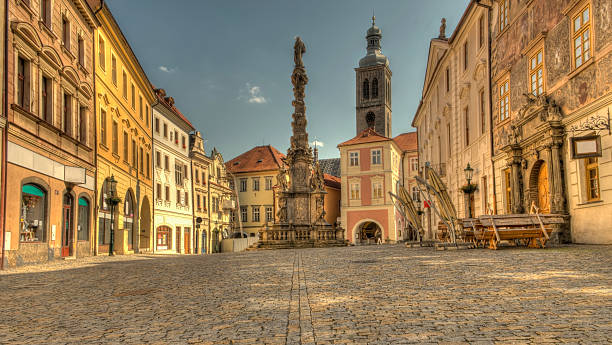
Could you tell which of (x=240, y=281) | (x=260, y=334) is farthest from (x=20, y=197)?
(x=260, y=334)

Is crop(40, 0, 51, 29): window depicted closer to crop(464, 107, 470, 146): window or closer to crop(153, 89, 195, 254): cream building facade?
crop(464, 107, 470, 146): window

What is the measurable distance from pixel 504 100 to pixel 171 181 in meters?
28.9

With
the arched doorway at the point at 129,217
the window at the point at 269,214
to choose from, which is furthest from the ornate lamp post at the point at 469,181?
the window at the point at 269,214

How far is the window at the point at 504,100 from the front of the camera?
23.0m

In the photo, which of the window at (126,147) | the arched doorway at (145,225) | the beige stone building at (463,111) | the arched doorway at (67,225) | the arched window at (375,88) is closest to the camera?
the arched doorway at (67,225)

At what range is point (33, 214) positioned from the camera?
18578 millimetres

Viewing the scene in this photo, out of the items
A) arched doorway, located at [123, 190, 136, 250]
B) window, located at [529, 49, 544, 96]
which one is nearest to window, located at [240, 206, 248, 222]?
arched doorway, located at [123, 190, 136, 250]

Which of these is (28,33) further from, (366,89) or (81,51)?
(366,89)

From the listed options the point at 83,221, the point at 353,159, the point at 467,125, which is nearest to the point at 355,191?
the point at 353,159

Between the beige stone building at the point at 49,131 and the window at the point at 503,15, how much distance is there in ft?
57.3

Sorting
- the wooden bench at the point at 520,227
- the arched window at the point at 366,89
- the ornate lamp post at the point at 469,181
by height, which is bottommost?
the wooden bench at the point at 520,227

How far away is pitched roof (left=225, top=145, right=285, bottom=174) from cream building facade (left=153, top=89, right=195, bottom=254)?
64.1 feet

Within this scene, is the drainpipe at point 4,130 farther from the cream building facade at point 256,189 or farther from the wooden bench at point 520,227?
the cream building facade at point 256,189

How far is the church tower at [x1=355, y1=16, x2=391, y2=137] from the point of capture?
313 ft
